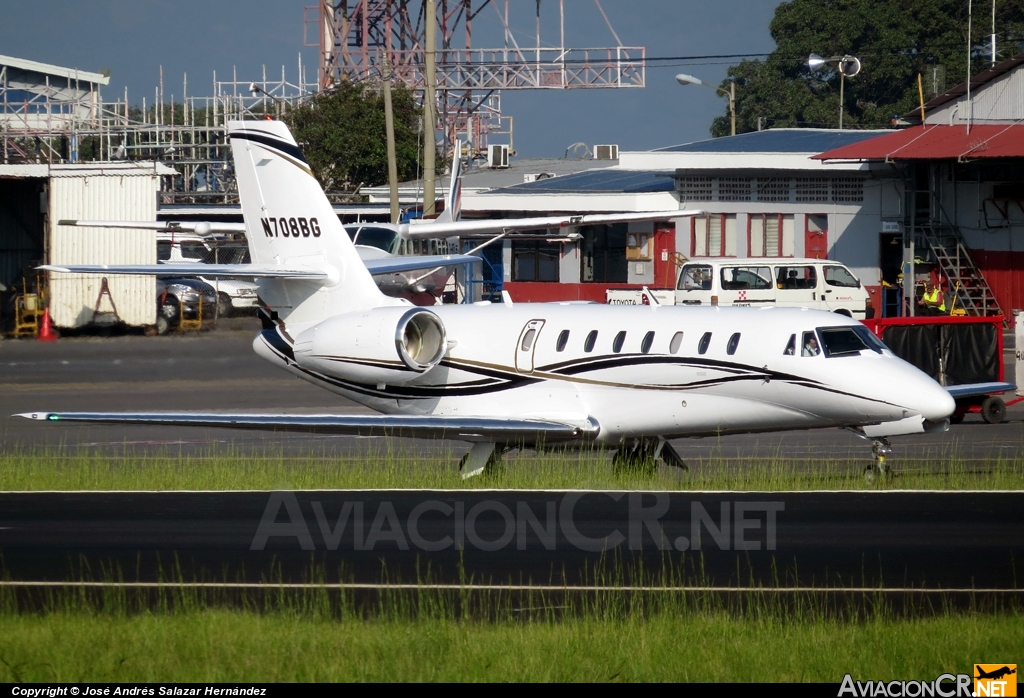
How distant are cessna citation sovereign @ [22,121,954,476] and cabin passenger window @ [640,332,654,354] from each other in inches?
1.0

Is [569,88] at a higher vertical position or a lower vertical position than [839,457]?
higher

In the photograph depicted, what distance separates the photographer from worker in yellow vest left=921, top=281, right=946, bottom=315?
123ft

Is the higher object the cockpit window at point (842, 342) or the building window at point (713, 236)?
the building window at point (713, 236)

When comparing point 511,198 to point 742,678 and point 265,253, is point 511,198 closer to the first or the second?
point 265,253

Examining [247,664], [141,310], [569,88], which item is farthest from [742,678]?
[569,88]

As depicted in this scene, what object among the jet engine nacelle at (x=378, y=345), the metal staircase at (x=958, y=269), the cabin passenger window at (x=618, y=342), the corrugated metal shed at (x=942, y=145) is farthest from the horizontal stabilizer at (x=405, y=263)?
the metal staircase at (x=958, y=269)

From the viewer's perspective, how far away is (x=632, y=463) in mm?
16656

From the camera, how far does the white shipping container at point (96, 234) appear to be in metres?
39.8

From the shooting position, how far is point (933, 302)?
37.4 meters

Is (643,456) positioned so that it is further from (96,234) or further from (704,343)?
(96,234)

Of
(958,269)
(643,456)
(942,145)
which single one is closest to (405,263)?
(643,456)

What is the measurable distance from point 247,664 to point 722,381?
9.03 m

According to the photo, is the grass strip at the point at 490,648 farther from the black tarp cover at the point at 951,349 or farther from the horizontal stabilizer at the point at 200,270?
the black tarp cover at the point at 951,349

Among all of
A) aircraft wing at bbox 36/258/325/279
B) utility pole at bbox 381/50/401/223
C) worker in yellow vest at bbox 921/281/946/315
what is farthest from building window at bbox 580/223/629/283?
aircraft wing at bbox 36/258/325/279
